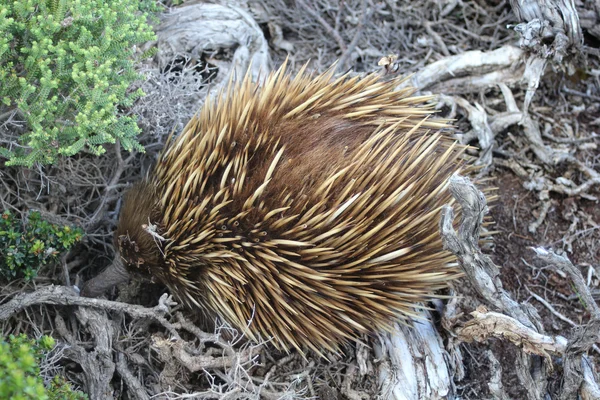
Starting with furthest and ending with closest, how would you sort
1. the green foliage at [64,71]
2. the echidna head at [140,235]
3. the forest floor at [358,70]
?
the forest floor at [358,70] → the echidna head at [140,235] → the green foliage at [64,71]

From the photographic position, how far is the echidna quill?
232 centimetres

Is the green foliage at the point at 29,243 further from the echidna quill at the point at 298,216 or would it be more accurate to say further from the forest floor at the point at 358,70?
the echidna quill at the point at 298,216

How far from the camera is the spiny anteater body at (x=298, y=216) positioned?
2.32 metres

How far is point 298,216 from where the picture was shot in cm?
230

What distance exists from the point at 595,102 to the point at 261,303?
2577 millimetres

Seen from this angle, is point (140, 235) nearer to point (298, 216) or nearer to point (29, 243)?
point (29, 243)

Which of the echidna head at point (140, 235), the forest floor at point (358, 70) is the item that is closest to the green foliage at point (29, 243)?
the forest floor at point (358, 70)

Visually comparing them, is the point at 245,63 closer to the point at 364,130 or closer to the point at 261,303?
the point at 364,130

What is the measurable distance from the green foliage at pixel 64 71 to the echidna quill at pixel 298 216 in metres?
0.35

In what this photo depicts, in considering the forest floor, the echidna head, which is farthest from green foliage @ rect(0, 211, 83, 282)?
the echidna head

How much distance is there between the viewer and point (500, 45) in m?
3.79

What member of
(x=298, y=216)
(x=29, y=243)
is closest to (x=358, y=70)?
(x=298, y=216)

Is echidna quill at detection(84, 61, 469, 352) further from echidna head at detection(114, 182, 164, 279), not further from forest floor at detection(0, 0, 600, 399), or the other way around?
forest floor at detection(0, 0, 600, 399)

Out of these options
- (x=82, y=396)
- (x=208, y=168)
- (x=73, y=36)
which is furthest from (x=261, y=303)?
(x=73, y=36)
